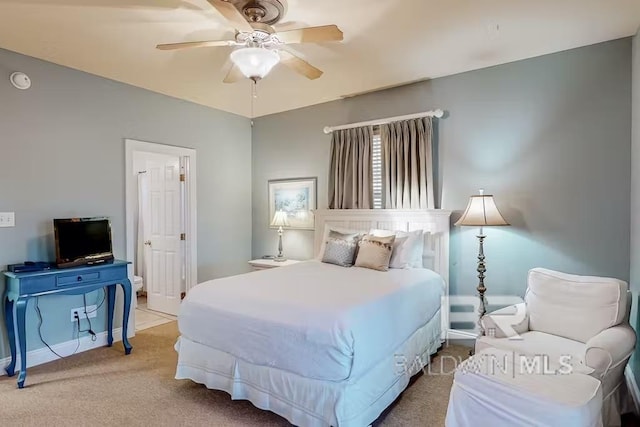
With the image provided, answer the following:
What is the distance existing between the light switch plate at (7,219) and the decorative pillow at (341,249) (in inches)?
111

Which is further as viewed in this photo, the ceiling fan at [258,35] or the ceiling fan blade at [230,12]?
the ceiling fan at [258,35]

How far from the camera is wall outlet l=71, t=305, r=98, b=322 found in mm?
3510

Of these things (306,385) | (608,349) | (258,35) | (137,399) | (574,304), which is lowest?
(137,399)

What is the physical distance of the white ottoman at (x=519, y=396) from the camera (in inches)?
65.0

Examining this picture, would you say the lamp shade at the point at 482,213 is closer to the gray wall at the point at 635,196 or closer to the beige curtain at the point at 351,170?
the gray wall at the point at 635,196

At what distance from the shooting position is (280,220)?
483 centimetres

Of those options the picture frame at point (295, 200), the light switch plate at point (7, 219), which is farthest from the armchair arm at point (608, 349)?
the light switch plate at point (7, 219)

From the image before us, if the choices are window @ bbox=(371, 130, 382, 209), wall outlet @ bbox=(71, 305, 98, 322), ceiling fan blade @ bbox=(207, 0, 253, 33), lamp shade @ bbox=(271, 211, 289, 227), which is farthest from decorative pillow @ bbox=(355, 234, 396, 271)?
wall outlet @ bbox=(71, 305, 98, 322)

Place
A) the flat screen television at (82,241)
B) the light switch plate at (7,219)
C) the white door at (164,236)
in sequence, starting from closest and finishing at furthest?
1. the light switch plate at (7,219)
2. the flat screen television at (82,241)
3. the white door at (164,236)

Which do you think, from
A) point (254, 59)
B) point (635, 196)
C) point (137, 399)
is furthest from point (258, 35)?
point (635, 196)

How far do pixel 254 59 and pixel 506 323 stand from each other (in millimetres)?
2527

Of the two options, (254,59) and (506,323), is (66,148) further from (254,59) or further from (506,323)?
(506,323)

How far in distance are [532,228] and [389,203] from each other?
4.61 ft

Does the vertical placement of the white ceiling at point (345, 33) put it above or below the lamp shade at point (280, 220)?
above
